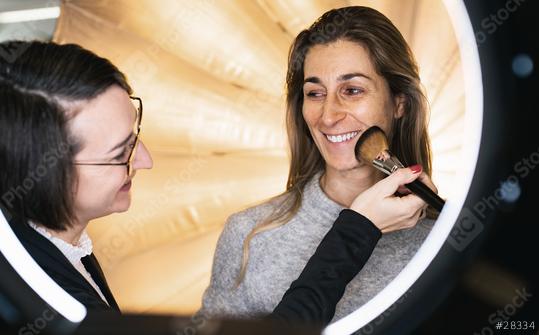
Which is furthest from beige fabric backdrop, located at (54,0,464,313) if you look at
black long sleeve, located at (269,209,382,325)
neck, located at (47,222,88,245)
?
black long sleeve, located at (269,209,382,325)

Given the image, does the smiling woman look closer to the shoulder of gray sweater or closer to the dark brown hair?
the shoulder of gray sweater

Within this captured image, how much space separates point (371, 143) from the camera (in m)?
0.78

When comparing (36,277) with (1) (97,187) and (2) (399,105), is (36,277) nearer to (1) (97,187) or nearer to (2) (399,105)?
(1) (97,187)

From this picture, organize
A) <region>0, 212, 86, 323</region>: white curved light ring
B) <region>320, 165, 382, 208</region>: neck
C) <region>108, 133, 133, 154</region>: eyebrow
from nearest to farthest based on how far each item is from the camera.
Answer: <region>0, 212, 86, 323</region>: white curved light ring
<region>108, 133, 133, 154</region>: eyebrow
<region>320, 165, 382, 208</region>: neck

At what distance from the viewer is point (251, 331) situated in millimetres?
339

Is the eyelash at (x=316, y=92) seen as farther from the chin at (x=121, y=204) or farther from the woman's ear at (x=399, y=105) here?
the chin at (x=121, y=204)

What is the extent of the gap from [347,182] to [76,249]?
334 millimetres

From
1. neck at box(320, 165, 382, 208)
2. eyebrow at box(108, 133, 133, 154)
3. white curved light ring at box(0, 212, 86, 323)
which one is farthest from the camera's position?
neck at box(320, 165, 382, 208)

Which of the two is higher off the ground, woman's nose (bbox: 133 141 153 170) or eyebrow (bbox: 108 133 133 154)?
eyebrow (bbox: 108 133 133 154)

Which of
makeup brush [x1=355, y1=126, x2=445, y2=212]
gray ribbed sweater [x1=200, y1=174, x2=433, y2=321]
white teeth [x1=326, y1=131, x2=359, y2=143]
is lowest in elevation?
gray ribbed sweater [x1=200, y1=174, x2=433, y2=321]

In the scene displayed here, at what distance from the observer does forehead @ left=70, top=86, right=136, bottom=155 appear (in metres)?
0.70

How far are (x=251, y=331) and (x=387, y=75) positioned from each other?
0.52 meters

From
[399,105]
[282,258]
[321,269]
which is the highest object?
[399,105]

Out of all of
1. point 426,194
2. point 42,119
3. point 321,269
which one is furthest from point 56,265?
point 426,194
